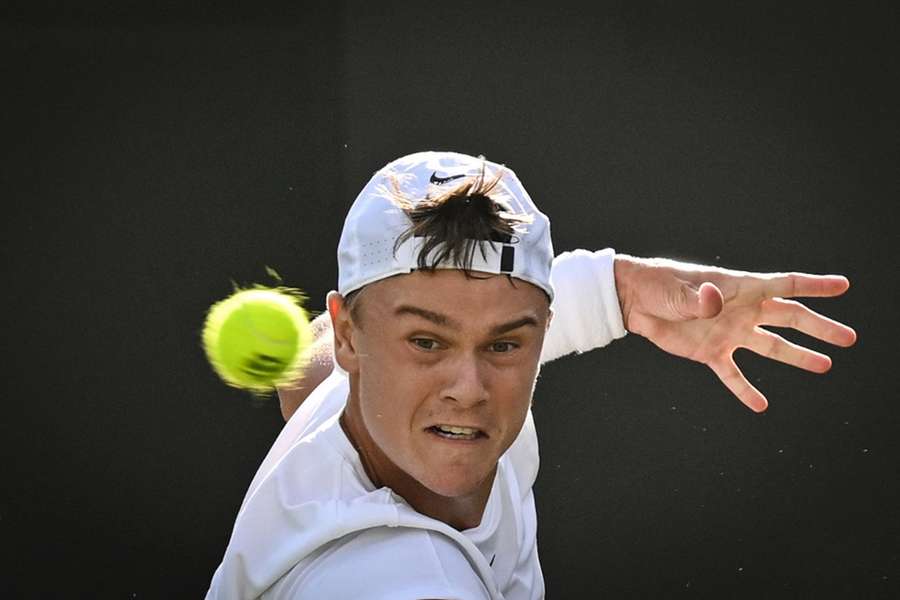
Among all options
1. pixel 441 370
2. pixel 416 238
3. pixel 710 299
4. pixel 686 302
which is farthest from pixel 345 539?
pixel 686 302

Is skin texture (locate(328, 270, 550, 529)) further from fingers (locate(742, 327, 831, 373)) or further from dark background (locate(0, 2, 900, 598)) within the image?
dark background (locate(0, 2, 900, 598))

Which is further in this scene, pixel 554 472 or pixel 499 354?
pixel 554 472

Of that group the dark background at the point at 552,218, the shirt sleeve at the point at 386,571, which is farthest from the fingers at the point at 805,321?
the dark background at the point at 552,218

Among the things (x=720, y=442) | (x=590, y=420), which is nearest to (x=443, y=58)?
(x=590, y=420)

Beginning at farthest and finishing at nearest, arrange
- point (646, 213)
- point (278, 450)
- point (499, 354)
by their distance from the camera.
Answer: point (646, 213)
point (278, 450)
point (499, 354)

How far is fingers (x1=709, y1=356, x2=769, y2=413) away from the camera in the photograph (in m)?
2.18

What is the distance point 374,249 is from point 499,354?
0.68 feet

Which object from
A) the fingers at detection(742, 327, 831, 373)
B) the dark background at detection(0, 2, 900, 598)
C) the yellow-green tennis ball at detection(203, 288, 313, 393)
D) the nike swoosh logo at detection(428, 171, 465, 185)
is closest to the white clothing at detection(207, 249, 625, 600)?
the yellow-green tennis ball at detection(203, 288, 313, 393)

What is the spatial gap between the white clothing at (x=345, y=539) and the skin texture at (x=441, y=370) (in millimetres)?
65

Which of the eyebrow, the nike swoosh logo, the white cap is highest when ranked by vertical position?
the nike swoosh logo

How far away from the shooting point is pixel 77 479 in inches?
126

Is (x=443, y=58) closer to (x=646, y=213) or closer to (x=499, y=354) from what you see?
(x=646, y=213)

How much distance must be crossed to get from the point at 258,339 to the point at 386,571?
0.72 m

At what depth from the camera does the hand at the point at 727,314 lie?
2.08 meters
